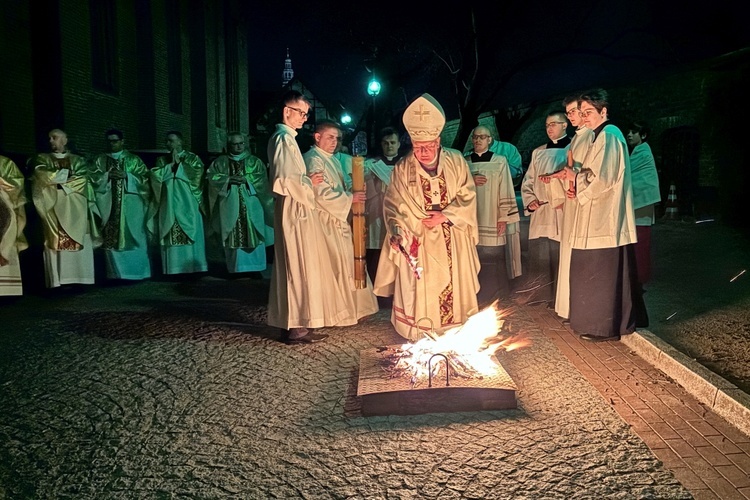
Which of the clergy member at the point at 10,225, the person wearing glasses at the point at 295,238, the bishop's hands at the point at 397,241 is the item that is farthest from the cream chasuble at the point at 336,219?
the clergy member at the point at 10,225

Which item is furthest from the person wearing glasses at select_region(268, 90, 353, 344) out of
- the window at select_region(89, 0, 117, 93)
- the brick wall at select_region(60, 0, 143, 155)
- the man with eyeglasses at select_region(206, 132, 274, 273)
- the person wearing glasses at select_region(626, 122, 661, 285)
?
the window at select_region(89, 0, 117, 93)

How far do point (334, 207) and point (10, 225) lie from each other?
182 inches

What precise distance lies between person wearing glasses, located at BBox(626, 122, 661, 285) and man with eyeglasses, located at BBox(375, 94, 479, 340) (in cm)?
267

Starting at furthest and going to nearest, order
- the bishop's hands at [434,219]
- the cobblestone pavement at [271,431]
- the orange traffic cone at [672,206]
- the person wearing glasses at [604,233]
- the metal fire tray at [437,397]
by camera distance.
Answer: the orange traffic cone at [672,206], the person wearing glasses at [604,233], the bishop's hands at [434,219], the metal fire tray at [437,397], the cobblestone pavement at [271,431]

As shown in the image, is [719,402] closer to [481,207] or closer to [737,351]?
[737,351]

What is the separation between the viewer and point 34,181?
877 cm

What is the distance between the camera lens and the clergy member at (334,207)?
6.30 meters

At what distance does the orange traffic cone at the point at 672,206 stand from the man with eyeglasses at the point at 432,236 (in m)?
13.3

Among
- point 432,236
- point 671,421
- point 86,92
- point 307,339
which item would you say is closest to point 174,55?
point 86,92

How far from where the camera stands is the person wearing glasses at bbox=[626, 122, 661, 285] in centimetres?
725

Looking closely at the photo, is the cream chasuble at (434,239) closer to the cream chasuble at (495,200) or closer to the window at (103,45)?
the cream chasuble at (495,200)

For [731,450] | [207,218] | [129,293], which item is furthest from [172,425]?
[207,218]

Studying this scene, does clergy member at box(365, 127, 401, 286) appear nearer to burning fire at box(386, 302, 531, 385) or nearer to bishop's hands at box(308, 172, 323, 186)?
bishop's hands at box(308, 172, 323, 186)

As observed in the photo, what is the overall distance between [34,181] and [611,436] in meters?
8.03
